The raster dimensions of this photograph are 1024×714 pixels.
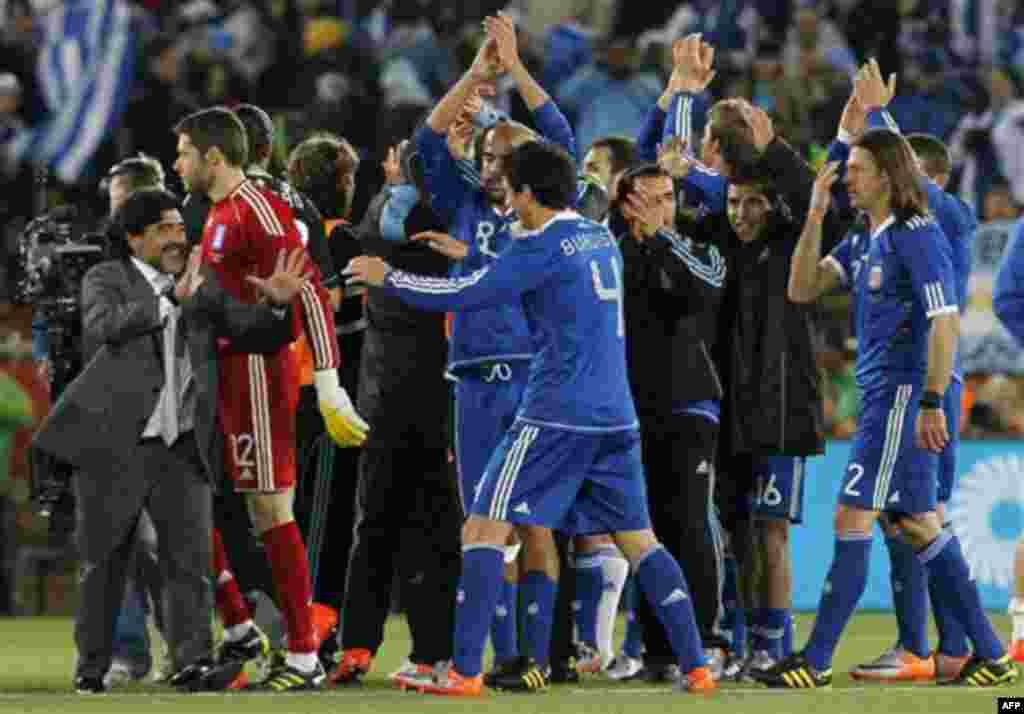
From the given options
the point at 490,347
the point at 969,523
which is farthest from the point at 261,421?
the point at 969,523

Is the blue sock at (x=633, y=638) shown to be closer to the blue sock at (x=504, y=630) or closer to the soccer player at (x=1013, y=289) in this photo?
the blue sock at (x=504, y=630)

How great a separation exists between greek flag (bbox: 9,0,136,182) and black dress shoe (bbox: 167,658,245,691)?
9606 millimetres

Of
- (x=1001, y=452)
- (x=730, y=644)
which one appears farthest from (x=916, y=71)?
(x=730, y=644)

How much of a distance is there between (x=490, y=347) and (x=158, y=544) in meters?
1.63

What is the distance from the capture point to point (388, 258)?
12.2 m

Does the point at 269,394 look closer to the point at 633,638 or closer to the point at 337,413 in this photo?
the point at 337,413

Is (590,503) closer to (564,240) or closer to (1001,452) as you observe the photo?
(564,240)

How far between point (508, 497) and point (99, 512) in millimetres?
1948

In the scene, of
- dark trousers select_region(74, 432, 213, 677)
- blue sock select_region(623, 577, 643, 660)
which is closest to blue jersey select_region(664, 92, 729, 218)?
blue sock select_region(623, 577, 643, 660)

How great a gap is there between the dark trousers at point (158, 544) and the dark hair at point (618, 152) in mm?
2727

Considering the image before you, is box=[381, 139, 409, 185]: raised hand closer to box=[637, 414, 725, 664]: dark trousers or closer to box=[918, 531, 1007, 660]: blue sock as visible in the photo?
box=[637, 414, 725, 664]: dark trousers

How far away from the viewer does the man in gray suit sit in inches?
461

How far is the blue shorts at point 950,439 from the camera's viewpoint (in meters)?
12.2

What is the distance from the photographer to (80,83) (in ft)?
68.6
